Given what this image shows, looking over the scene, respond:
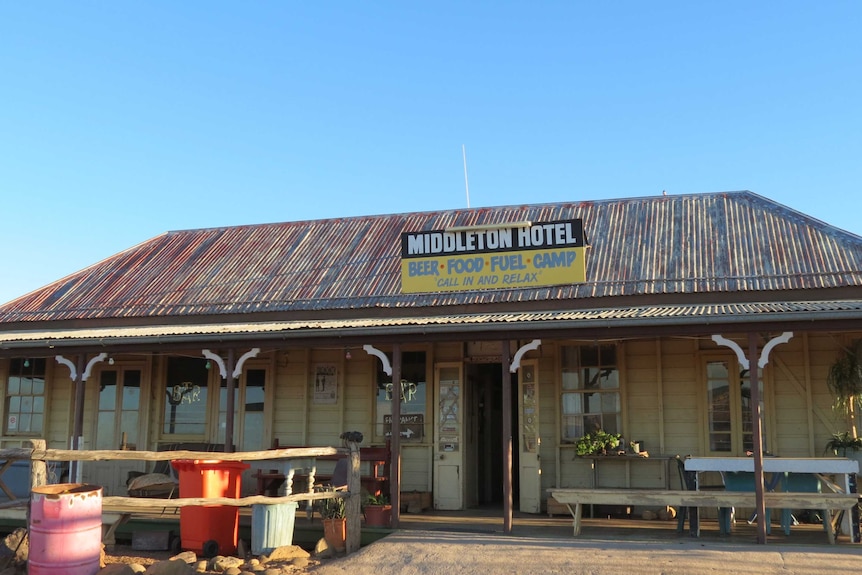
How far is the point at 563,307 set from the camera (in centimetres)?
1284

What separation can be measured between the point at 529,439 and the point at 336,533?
3.85m

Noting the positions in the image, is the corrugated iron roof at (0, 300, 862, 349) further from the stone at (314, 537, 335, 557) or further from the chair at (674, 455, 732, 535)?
the stone at (314, 537, 335, 557)

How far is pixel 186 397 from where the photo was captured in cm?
1450

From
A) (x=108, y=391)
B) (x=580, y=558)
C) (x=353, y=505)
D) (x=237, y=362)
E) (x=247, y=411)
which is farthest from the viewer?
(x=108, y=391)

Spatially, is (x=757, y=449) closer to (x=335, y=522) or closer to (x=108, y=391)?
(x=335, y=522)

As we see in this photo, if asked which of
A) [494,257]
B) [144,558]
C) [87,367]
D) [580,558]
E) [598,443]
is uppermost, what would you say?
[494,257]

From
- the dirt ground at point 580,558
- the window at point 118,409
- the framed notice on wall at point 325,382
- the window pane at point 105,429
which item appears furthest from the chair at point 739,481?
the window pane at point 105,429

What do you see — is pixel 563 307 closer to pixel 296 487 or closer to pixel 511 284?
pixel 511 284

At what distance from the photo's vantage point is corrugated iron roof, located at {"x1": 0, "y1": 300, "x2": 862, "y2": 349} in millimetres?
9492

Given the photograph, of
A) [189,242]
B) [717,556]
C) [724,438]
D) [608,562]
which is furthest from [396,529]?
[189,242]

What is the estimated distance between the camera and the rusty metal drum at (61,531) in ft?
27.2

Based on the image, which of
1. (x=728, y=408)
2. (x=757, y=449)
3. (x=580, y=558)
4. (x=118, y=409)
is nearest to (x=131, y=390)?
(x=118, y=409)

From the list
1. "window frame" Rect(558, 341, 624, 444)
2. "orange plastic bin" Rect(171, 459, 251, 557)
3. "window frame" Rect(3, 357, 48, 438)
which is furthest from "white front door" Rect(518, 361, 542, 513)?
"window frame" Rect(3, 357, 48, 438)

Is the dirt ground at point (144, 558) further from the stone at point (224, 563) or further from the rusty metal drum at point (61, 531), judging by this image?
the rusty metal drum at point (61, 531)
